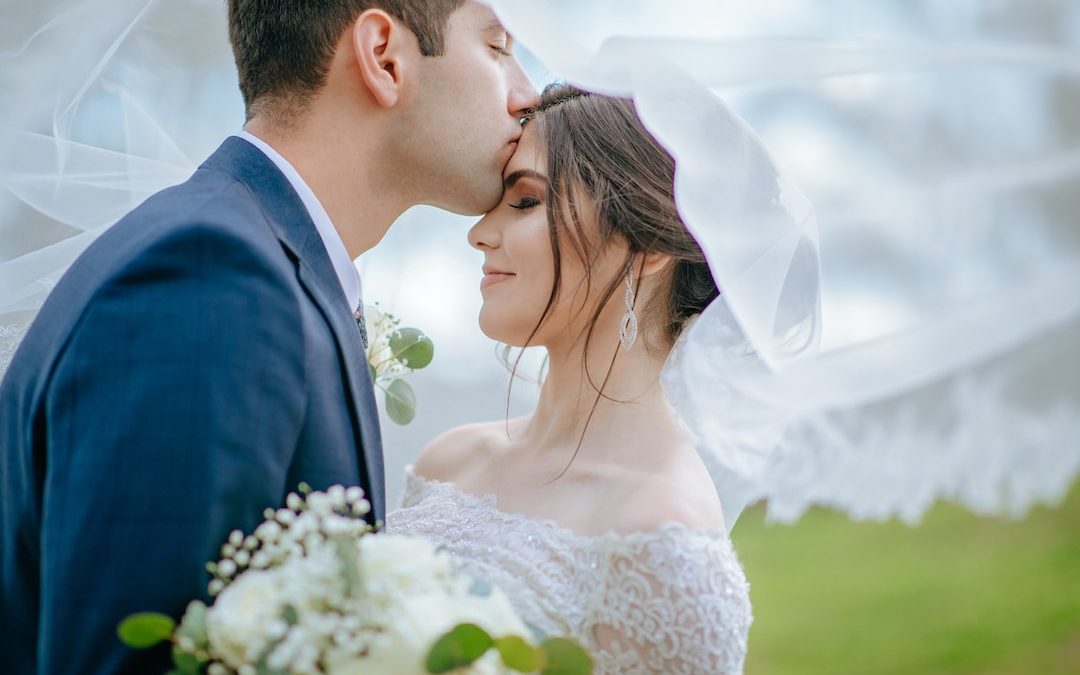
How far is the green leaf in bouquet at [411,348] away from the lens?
10.4 feet

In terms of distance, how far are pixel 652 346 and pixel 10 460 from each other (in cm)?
164

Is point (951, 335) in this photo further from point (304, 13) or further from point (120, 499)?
point (304, 13)

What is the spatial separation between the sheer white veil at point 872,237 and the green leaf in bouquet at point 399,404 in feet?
3.08

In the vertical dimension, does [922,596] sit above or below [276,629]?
below

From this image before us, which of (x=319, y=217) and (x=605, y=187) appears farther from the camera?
(x=605, y=187)

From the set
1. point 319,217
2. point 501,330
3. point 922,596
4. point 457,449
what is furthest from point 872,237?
point 922,596

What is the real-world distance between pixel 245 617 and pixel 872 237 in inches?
45.5

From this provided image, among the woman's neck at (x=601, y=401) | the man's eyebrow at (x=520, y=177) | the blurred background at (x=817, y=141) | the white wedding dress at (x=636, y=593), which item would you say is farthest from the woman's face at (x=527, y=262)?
the white wedding dress at (x=636, y=593)

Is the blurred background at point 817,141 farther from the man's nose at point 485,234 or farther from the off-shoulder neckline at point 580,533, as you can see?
the off-shoulder neckline at point 580,533

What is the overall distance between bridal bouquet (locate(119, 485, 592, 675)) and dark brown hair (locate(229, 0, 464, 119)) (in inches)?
49.5

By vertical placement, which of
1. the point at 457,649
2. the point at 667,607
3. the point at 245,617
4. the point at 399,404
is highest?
the point at 245,617

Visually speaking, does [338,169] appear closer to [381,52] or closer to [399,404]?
[381,52]

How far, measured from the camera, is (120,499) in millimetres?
1874

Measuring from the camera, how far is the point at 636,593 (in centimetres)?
256
